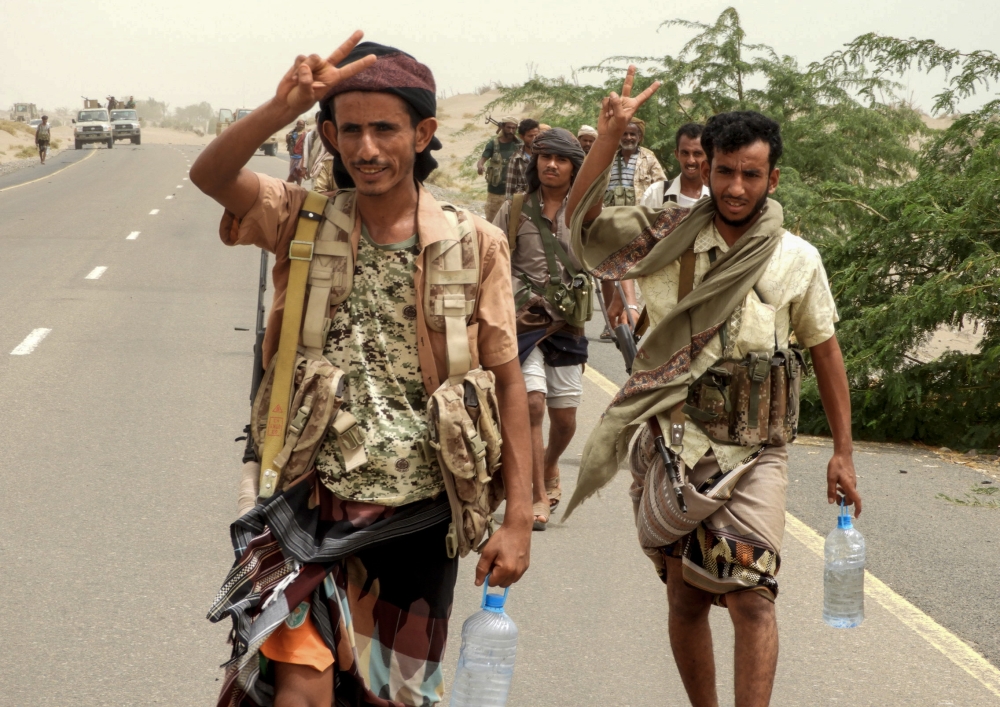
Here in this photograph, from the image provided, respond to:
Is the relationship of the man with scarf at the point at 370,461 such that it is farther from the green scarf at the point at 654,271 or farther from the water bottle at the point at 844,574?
the water bottle at the point at 844,574

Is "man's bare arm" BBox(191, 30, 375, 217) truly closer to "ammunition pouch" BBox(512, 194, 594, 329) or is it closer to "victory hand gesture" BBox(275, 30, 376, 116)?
"victory hand gesture" BBox(275, 30, 376, 116)

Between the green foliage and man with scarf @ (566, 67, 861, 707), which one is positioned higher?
man with scarf @ (566, 67, 861, 707)

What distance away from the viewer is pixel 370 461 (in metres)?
2.94

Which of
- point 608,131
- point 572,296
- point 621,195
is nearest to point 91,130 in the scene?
point 621,195

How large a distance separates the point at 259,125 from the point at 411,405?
736 mm

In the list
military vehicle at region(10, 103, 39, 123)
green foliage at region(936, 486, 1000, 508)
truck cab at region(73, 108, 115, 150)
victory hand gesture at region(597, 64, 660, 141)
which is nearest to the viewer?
victory hand gesture at region(597, 64, 660, 141)

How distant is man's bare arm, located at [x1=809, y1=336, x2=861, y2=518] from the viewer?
3.91 m

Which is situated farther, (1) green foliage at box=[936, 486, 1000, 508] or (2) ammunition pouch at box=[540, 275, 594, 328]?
(1) green foliage at box=[936, 486, 1000, 508]

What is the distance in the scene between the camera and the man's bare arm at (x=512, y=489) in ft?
10.0

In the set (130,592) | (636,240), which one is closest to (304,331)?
(636,240)

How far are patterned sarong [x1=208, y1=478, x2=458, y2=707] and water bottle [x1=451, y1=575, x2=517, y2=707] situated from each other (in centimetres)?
8

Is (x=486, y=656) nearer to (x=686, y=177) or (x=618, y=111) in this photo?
(x=618, y=111)

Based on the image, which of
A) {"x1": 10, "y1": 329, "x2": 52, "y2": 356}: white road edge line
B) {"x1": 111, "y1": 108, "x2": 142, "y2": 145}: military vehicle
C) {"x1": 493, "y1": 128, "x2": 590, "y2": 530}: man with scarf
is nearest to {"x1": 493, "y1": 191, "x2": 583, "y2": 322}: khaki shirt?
{"x1": 493, "y1": 128, "x2": 590, "y2": 530}: man with scarf

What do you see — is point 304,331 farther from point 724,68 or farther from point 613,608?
point 724,68
